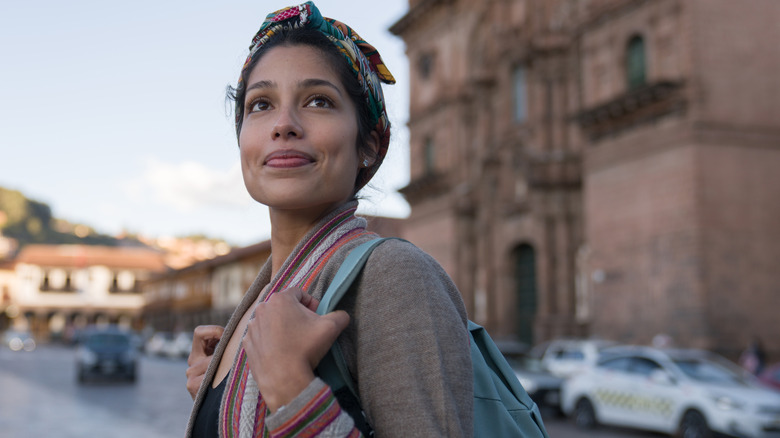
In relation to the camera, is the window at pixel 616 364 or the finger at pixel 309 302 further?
the window at pixel 616 364

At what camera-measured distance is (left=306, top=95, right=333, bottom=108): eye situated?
179 centimetres

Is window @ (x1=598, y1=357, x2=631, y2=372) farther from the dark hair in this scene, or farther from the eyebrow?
the eyebrow

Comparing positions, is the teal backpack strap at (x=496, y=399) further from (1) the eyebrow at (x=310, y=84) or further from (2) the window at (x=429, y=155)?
(2) the window at (x=429, y=155)

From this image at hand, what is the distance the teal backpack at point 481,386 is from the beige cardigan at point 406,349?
2 cm

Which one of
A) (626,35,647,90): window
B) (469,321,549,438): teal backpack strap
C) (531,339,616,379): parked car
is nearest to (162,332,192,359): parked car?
(531,339,616,379): parked car

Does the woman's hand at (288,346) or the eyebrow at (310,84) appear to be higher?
the eyebrow at (310,84)

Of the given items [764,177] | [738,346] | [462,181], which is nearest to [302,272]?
[738,346]

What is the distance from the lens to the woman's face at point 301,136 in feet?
5.78

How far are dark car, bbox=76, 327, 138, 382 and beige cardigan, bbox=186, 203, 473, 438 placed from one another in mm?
26089

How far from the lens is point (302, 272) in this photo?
1666 mm

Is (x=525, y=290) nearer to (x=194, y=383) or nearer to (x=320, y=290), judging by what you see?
(x=194, y=383)

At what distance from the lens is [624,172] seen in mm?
24547

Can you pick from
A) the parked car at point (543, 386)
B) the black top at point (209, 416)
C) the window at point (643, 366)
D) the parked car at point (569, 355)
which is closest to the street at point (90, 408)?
the parked car at point (543, 386)

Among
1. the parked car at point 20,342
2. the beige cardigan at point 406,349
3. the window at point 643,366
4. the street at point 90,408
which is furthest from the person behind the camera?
the parked car at point 20,342
